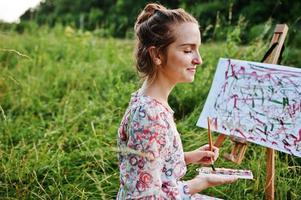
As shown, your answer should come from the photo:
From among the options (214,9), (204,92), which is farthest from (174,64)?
(214,9)

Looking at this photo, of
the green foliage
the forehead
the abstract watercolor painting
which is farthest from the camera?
the green foliage

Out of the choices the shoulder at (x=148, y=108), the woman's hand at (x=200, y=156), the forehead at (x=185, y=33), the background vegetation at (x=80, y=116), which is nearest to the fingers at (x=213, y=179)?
the woman's hand at (x=200, y=156)

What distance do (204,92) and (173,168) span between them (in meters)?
1.98

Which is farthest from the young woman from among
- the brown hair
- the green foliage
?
the green foliage

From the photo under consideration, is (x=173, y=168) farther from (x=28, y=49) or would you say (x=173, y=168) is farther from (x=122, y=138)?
(x=28, y=49)

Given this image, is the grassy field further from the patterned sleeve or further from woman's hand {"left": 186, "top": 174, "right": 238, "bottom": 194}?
woman's hand {"left": 186, "top": 174, "right": 238, "bottom": 194}

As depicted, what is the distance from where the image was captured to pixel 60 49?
220 inches

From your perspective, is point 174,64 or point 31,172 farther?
point 31,172

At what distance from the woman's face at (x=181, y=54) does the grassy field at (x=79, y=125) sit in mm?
358

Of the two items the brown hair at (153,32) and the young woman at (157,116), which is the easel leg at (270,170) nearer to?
the young woman at (157,116)

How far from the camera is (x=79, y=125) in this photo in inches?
135

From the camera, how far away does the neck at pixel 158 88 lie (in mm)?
1728

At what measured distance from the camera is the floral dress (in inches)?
63.1

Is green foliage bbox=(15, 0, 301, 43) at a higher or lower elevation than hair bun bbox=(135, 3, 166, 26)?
lower
